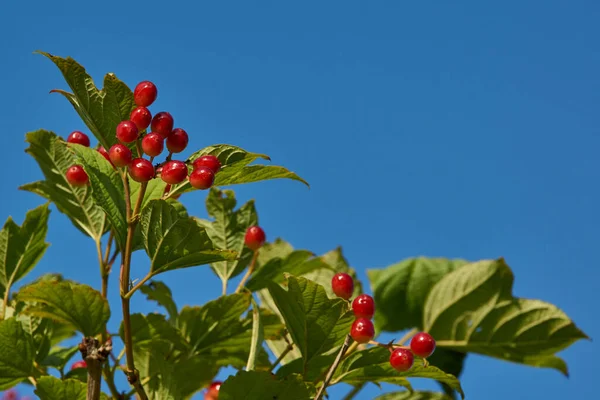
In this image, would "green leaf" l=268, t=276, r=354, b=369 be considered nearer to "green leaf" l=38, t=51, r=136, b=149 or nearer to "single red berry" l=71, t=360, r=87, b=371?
"green leaf" l=38, t=51, r=136, b=149

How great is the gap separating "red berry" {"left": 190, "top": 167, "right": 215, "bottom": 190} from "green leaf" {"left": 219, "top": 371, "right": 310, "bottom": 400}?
44 cm

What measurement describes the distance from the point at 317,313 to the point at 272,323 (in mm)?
378

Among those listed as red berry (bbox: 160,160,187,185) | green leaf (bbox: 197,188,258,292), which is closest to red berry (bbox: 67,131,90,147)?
green leaf (bbox: 197,188,258,292)

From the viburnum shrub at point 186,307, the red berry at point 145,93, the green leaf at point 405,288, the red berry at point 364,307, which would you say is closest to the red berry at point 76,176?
the viburnum shrub at point 186,307

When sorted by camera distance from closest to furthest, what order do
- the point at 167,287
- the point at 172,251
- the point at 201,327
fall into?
the point at 172,251 < the point at 201,327 < the point at 167,287

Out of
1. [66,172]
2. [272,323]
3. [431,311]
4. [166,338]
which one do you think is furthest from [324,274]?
[66,172]

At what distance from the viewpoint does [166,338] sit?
2.10m

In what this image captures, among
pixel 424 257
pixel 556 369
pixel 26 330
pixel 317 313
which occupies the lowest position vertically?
pixel 26 330

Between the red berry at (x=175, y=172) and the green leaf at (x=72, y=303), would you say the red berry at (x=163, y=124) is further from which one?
the green leaf at (x=72, y=303)

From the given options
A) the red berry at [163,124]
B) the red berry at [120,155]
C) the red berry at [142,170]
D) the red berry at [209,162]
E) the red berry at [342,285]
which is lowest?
the red berry at [342,285]

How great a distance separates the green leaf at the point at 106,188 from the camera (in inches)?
64.3

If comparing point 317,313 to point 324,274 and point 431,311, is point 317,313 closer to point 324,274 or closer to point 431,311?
point 324,274

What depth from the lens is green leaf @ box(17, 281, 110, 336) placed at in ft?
5.91

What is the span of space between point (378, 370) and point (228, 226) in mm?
796
